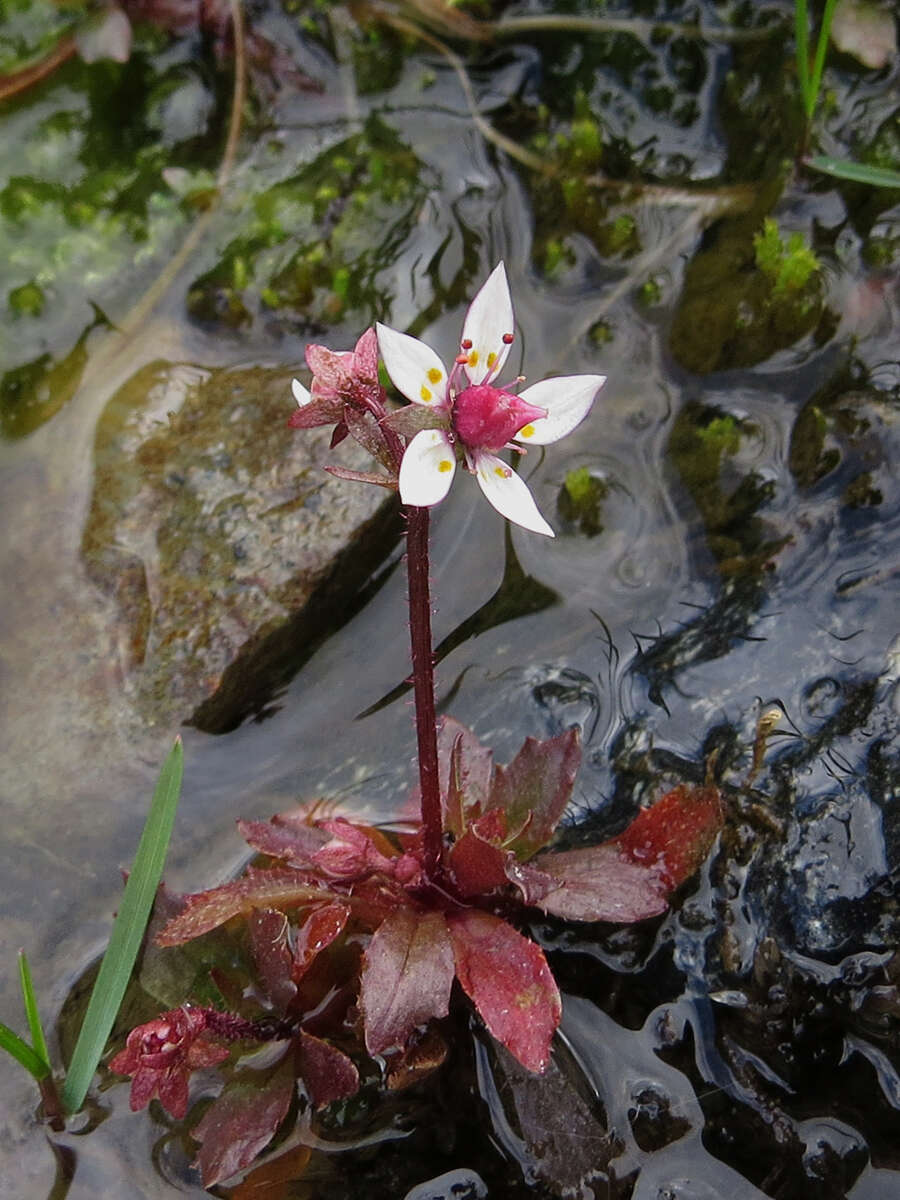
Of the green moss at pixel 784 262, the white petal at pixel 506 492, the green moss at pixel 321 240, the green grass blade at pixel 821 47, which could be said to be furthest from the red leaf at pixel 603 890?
the green grass blade at pixel 821 47

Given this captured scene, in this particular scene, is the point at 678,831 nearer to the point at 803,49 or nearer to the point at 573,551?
the point at 573,551

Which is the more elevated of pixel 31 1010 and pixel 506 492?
pixel 506 492

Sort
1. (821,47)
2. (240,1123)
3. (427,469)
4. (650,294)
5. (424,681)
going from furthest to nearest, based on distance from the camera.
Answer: (650,294) → (821,47) → (240,1123) → (424,681) → (427,469)

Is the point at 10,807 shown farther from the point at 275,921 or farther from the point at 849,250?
the point at 849,250

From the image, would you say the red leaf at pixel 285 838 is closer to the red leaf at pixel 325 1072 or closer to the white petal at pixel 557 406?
the red leaf at pixel 325 1072

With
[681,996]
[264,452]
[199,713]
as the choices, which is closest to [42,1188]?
[199,713]

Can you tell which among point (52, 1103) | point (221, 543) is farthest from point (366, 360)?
point (52, 1103)
